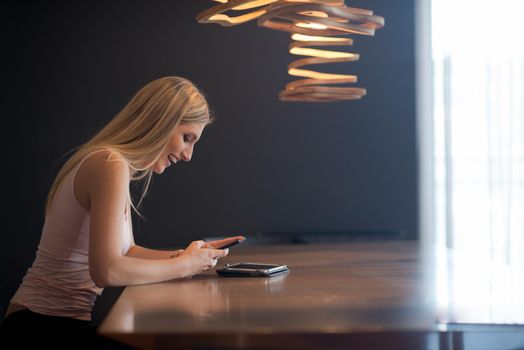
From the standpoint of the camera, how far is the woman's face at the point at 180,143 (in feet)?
8.64

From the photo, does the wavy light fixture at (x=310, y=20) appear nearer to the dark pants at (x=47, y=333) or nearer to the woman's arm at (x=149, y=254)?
the woman's arm at (x=149, y=254)

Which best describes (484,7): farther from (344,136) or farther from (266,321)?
(266,321)

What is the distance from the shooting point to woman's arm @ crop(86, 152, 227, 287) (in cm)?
220

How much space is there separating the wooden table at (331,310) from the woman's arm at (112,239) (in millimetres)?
47

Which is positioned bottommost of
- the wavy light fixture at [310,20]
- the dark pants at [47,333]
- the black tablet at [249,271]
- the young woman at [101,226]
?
the dark pants at [47,333]

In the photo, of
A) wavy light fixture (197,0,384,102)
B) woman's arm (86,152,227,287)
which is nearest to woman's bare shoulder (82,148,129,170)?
woman's arm (86,152,227,287)

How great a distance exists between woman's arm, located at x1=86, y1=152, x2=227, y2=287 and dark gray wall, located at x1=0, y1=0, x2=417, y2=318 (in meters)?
3.14

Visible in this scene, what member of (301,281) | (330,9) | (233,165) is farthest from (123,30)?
(301,281)

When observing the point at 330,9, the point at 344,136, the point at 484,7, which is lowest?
the point at 344,136

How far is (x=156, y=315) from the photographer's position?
1.78 metres

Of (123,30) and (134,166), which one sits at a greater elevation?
(123,30)

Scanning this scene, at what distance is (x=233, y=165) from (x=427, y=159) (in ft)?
4.79

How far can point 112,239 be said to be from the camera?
2.20 m

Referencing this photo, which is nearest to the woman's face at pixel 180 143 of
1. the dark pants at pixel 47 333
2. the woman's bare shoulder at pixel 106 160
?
the woman's bare shoulder at pixel 106 160
